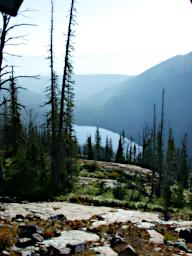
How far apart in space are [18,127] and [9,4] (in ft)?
147

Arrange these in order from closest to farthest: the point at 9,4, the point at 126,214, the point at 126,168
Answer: the point at 9,4, the point at 126,214, the point at 126,168

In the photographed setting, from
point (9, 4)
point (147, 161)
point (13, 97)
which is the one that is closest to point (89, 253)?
point (9, 4)

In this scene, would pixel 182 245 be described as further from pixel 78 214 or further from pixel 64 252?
pixel 78 214

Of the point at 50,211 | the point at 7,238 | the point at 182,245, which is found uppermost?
the point at 7,238

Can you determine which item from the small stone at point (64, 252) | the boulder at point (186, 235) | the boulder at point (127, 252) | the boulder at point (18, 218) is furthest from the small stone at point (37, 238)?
the boulder at point (186, 235)

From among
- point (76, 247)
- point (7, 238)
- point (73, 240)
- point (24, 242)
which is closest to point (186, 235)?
point (73, 240)

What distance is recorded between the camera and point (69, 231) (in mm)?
13000

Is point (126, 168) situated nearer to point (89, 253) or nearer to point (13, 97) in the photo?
point (13, 97)

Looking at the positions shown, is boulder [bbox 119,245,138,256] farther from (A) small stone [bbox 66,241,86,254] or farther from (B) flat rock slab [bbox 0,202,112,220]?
(B) flat rock slab [bbox 0,202,112,220]

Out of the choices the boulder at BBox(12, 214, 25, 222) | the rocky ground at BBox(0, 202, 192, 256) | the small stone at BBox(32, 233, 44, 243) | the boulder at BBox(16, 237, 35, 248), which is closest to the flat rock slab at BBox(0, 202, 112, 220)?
the rocky ground at BBox(0, 202, 192, 256)

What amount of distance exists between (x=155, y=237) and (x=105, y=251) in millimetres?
3162

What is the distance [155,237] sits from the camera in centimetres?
1323

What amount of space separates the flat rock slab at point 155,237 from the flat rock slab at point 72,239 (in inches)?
68.4

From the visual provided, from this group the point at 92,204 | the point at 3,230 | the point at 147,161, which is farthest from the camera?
the point at 147,161
